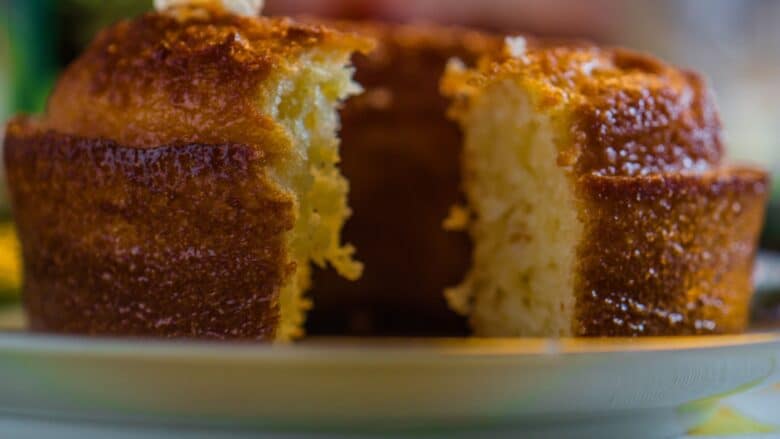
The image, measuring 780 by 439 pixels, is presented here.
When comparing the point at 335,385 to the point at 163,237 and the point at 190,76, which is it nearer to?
the point at 163,237

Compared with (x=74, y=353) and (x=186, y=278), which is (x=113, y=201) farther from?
(x=74, y=353)

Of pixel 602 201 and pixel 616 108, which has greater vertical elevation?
pixel 616 108

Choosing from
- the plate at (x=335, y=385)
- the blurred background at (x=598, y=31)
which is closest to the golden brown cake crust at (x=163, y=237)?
the plate at (x=335, y=385)

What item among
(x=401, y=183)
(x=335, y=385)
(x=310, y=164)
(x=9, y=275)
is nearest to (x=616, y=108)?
(x=310, y=164)

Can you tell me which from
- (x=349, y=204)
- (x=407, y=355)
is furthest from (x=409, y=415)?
(x=349, y=204)

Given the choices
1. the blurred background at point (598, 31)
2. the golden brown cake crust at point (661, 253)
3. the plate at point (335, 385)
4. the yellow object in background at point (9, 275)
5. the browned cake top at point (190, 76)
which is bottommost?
the yellow object in background at point (9, 275)

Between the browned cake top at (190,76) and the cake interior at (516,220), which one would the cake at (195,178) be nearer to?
the browned cake top at (190,76)
